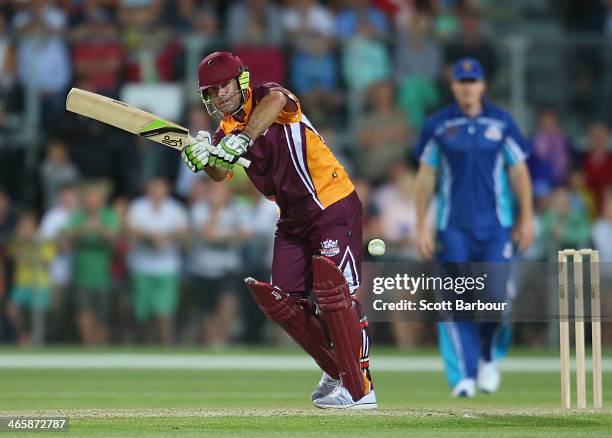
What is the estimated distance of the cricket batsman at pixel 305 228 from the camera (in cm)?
763

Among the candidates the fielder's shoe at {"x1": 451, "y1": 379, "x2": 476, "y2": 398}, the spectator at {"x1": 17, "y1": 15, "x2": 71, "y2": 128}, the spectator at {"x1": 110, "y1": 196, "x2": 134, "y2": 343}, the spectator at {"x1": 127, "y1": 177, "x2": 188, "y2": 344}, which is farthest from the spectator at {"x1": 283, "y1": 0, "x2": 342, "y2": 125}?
the fielder's shoe at {"x1": 451, "y1": 379, "x2": 476, "y2": 398}

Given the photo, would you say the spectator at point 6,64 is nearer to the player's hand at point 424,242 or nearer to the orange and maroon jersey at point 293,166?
the player's hand at point 424,242

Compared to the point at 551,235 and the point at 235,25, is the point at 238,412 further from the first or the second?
the point at 235,25

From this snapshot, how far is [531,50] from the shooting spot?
54.5 ft

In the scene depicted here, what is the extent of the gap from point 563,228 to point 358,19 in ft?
13.0

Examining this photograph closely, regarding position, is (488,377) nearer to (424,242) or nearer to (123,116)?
(424,242)

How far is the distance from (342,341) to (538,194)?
8298 mm

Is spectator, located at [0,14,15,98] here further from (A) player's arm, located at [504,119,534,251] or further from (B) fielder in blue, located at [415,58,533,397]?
(A) player's arm, located at [504,119,534,251]

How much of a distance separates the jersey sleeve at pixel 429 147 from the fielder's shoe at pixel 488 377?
1.53 metres

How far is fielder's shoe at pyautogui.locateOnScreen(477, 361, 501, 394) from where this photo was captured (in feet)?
32.1

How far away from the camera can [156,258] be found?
15062 millimetres

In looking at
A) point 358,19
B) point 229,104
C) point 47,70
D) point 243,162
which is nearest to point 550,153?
point 358,19

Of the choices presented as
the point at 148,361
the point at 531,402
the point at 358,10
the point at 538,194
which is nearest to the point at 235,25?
the point at 358,10

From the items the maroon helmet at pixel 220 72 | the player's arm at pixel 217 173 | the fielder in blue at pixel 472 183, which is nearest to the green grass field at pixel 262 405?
the fielder in blue at pixel 472 183
